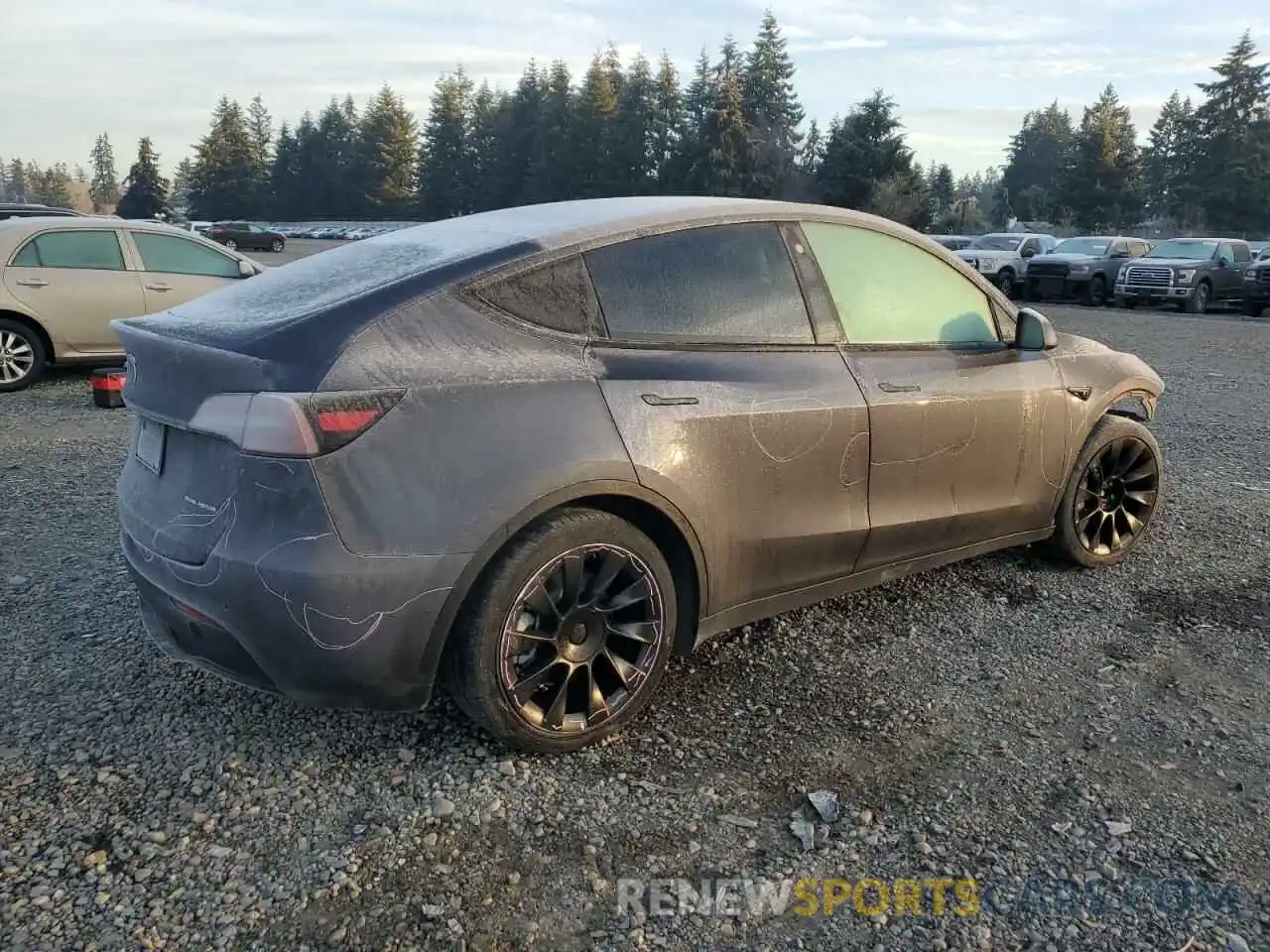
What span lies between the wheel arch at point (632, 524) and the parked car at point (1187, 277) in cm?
2325

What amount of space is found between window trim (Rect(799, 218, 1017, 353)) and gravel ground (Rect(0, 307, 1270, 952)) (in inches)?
42.9

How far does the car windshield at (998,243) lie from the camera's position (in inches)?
1092

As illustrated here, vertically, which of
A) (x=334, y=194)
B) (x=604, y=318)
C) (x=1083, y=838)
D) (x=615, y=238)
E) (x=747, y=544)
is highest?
(x=334, y=194)

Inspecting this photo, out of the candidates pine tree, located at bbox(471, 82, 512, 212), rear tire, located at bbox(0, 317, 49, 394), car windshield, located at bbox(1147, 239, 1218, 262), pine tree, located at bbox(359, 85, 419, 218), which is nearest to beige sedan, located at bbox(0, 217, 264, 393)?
rear tire, located at bbox(0, 317, 49, 394)

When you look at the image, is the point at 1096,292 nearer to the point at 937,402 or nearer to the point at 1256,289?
the point at 1256,289

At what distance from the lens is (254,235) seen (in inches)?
2082

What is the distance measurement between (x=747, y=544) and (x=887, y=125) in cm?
5691

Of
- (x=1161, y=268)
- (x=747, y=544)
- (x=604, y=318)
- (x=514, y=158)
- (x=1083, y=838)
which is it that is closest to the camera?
(x=1083, y=838)

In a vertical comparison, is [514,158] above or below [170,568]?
above

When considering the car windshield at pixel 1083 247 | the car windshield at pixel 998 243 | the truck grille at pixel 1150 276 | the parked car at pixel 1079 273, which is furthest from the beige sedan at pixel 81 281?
the car windshield at pixel 998 243

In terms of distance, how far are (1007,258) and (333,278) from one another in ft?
87.0

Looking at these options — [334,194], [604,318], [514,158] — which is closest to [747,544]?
[604,318]

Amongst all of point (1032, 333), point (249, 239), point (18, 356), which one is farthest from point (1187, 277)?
point (249, 239)

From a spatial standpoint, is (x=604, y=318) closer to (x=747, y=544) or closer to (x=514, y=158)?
(x=747, y=544)
